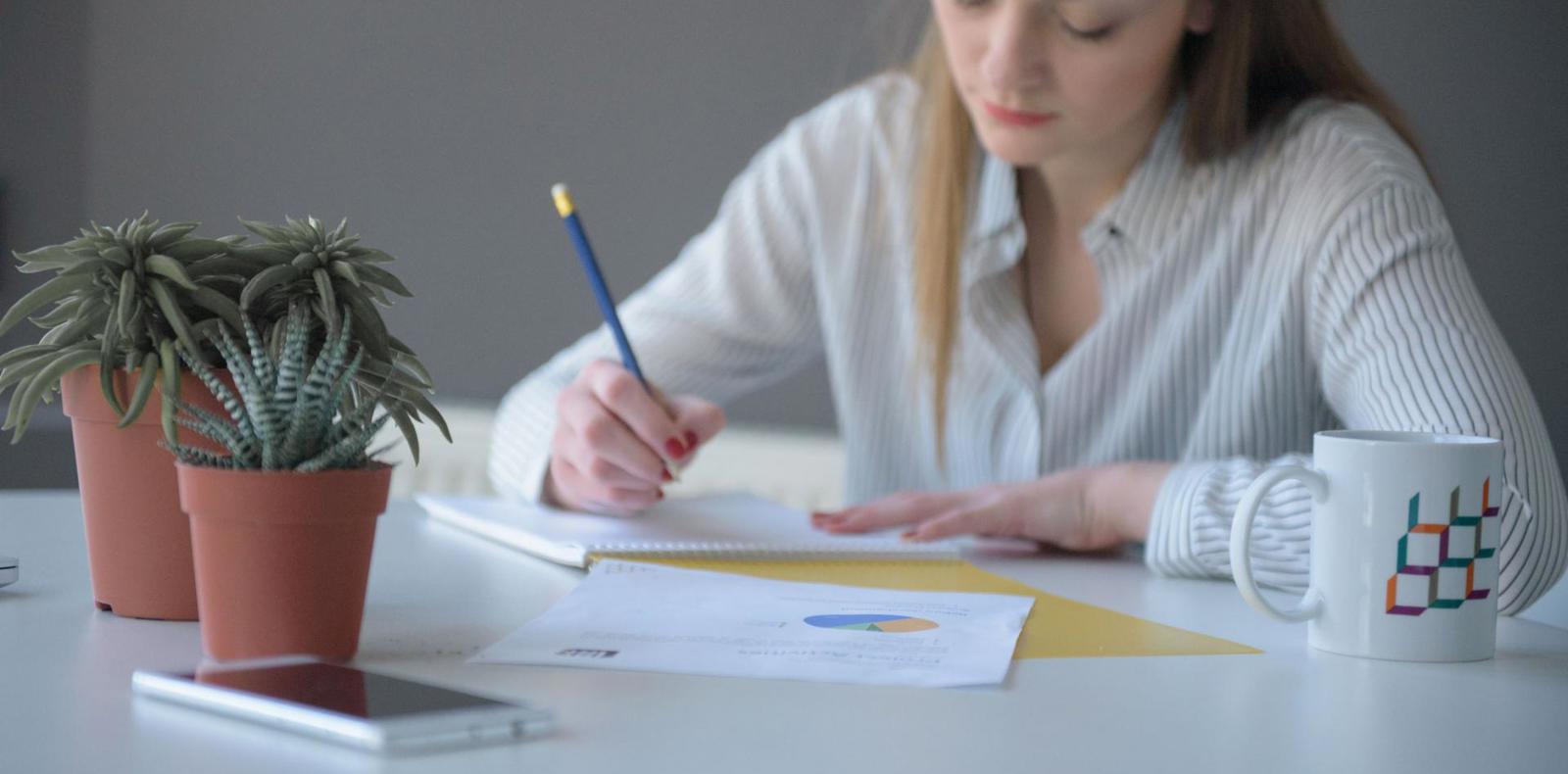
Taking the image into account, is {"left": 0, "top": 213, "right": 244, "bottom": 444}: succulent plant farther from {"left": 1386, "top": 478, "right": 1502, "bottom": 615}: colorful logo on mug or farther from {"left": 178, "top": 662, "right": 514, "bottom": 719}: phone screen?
{"left": 1386, "top": 478, "right": 1502, "bottom": 615}: colorful logo on mug

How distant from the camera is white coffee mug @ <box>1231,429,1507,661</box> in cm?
64

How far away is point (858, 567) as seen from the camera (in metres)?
0.87

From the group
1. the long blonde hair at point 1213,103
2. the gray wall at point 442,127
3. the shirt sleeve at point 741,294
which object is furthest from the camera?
the gray wall at point 442,127

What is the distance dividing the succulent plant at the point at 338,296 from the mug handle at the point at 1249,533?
37 centimetres

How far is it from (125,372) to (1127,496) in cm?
63

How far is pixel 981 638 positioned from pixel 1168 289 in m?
0.71

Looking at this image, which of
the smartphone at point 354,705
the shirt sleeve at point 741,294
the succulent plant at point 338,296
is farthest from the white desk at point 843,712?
the shirt sleeve at point 741,294

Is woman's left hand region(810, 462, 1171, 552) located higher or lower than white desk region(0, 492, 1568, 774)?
lower

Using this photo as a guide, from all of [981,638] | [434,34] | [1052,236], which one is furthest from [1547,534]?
[434,34]

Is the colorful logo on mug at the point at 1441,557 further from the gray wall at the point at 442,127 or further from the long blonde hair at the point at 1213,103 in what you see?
the gray wall at the point at 442,127

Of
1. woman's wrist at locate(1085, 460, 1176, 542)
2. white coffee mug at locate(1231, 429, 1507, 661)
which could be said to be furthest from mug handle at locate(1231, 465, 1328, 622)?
woman's wrist at locate(1085, 460, 1176, 542)

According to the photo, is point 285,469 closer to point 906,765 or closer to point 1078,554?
point 906,765

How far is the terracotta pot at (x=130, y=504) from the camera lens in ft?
2.08

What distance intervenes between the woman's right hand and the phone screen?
0.49 meters
